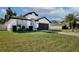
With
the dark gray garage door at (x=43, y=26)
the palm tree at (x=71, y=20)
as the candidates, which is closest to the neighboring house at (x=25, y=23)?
the dark gray garage door at (x=43, y=26)

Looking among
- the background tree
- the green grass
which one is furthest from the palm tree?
the background tree

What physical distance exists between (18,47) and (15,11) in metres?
0.45

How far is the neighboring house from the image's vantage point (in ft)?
7.27

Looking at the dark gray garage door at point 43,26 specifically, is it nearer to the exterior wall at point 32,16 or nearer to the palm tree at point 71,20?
the exterior wall at point 32,16

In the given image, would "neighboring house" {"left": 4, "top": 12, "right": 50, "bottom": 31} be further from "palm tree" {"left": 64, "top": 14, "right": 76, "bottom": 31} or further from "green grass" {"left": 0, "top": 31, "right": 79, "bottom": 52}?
"palm tree" {"left": 64, "top": 14, "right": 76, "bottom": 31}

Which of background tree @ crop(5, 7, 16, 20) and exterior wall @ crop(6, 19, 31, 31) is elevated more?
background tree @ crop(5, 7, 16, 20)

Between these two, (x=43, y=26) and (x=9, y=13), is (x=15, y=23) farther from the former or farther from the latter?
(x=43, y=26)

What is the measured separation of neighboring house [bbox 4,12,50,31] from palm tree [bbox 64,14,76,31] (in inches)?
9.5

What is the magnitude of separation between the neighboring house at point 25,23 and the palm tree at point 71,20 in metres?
0.24

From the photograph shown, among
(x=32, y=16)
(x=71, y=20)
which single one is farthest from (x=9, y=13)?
(x=71, y=20)

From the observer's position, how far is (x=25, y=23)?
7.36 feet

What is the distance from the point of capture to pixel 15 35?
2.22 metres

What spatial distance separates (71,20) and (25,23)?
1.92 ft
